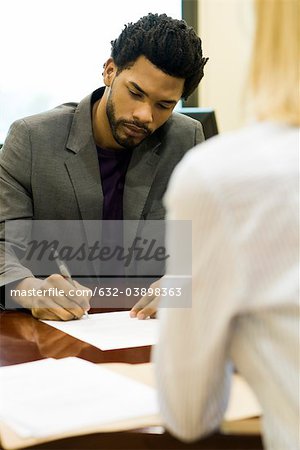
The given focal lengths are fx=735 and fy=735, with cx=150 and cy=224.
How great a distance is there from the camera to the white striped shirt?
68 cm

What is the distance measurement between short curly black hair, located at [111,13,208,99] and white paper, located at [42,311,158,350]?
2.71ft

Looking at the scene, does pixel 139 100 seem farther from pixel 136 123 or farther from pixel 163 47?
pixel 163 47

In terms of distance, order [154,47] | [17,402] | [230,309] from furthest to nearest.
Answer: [154,47], [17,402], [230,309]

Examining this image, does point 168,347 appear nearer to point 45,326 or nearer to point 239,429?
A: point 239,429

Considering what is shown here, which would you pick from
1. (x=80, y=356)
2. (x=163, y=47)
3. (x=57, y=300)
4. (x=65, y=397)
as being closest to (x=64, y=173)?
(x=163, y=47)

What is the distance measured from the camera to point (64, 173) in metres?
2.23

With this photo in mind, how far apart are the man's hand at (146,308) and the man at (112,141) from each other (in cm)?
54

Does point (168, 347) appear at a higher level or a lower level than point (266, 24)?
lower

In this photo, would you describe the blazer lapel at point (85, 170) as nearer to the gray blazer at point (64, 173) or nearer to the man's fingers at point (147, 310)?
the gray blazer at point (64, 173)

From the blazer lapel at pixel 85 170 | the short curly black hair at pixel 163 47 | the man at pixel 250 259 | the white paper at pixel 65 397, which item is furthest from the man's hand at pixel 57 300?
the man at pixel 250 259

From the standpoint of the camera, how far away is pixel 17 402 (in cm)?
107

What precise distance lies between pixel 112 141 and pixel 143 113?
0.19 meters

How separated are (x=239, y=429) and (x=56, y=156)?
1518 millimetres

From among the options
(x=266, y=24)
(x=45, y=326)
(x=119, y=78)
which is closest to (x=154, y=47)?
(x=119, y=78)
